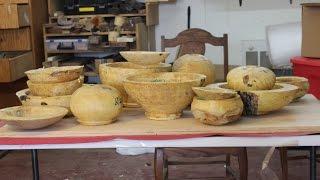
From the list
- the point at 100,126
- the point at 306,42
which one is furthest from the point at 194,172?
the point at 100,126

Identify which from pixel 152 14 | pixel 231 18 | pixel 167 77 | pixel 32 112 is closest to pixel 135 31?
pixel 152 14

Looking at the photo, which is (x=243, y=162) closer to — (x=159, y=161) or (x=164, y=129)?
(x=159, y=161)

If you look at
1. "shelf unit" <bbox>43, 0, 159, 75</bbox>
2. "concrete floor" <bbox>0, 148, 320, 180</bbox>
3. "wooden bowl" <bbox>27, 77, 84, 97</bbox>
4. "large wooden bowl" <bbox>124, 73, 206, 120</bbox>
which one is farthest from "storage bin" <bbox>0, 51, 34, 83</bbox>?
"large wooden bowl" <bbox>124, 73, 206, 120</bbox>

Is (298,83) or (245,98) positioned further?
(298,83)

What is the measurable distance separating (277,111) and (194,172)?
1.31 metres

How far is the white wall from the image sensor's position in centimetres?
345

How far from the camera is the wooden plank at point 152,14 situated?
3.32 m

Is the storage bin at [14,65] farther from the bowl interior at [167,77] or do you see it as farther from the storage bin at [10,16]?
the bowl interior at [167,77]

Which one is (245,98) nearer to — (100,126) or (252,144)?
→ (252,144)

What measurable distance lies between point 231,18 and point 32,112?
7.92 ft

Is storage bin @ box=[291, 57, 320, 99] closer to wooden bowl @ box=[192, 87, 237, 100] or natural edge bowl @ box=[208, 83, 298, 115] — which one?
natural edge bowl @ box=[208, 83, 298, 115]

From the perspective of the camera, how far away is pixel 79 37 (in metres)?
3.24

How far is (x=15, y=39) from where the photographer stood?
3305mm

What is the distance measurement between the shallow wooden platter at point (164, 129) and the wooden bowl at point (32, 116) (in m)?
0.03
